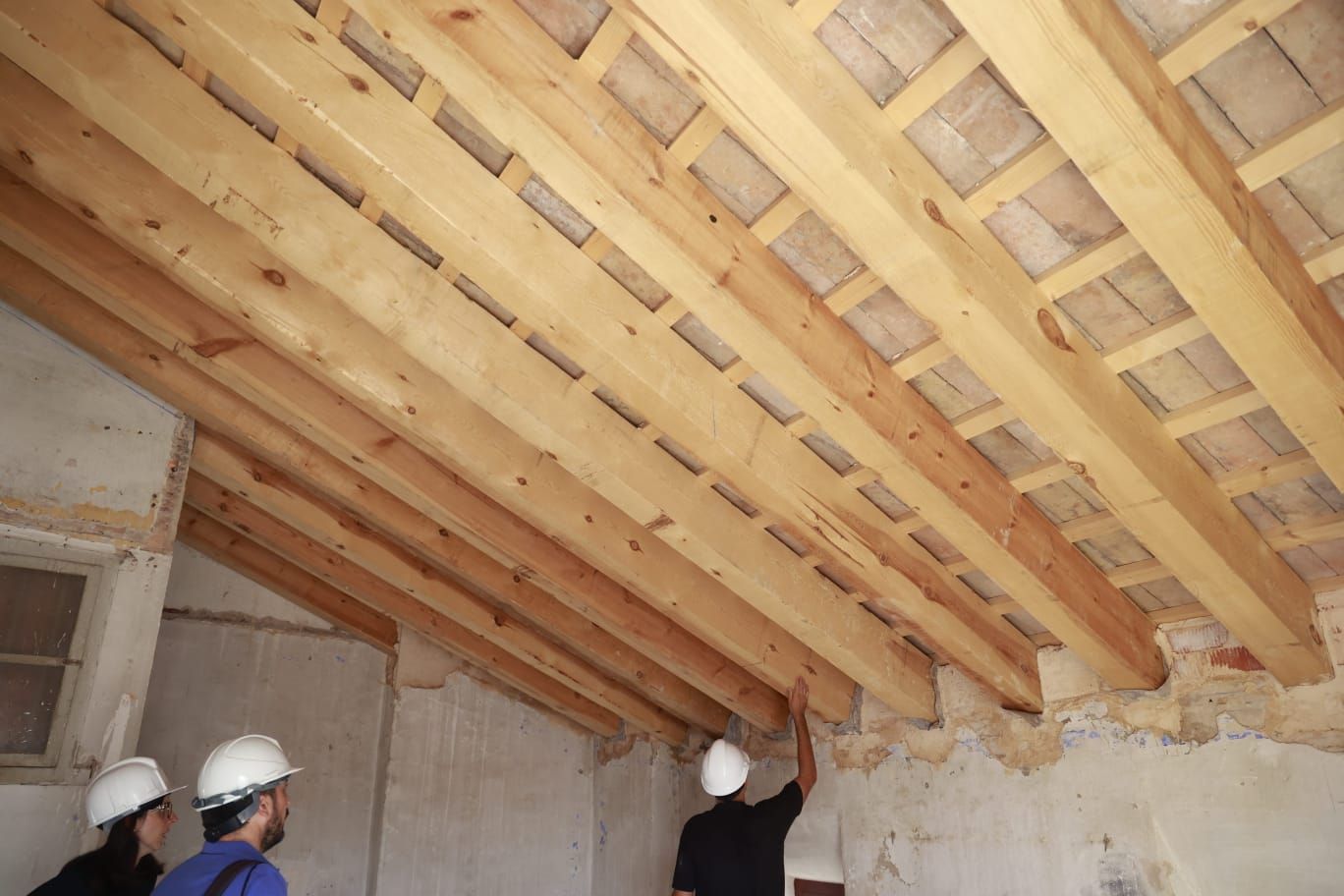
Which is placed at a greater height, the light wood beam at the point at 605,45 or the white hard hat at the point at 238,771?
the light wood beam at the point at 605,45

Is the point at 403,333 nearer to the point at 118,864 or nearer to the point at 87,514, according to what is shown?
the point at 118,864

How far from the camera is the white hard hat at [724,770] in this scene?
12.6 ft

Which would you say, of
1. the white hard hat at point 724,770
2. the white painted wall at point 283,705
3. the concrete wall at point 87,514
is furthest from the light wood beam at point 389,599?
the white hard hat at point 724,770

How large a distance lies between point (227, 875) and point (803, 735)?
2.49 m

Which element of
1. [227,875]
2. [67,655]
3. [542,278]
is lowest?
[227,875]

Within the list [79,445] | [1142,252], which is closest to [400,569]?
[79,445]

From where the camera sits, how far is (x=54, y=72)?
2229 mm

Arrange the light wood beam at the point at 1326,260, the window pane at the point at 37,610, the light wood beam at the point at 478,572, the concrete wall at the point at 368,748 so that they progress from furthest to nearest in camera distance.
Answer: the concrete wall at the point at 368,748 < the light wood beam at the point at 478,572 < the window pane at the point at 37,610 < the light wood beam at the point at 1326,260

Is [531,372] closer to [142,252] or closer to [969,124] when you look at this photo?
[142,252]

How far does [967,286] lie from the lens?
79.2 inches

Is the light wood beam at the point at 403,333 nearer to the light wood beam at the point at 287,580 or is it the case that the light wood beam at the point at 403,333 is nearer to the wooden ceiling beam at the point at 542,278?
the wooden ceiling beam at the point at 542,278

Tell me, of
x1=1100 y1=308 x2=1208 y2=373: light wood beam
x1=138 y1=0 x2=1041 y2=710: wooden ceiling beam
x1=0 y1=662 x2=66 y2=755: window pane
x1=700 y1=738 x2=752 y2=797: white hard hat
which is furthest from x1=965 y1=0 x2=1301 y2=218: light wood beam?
x1=0 y1=662 x2=66 y2=755: window pane

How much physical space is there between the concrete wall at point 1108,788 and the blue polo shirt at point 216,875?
259cm

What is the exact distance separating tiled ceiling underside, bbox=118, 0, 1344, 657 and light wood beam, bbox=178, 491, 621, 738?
2.34 metres
